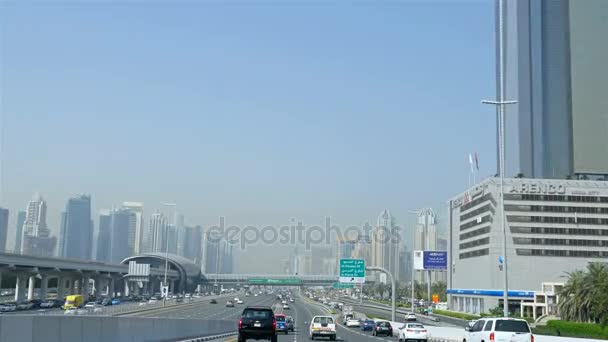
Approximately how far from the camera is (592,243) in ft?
465

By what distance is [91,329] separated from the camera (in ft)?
74.0

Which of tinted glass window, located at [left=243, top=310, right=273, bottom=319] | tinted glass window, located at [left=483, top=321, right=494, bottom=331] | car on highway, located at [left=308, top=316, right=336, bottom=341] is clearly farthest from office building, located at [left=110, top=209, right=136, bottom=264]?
tinted glass window, located at [left=483, top=321, right=494, bottom=331]

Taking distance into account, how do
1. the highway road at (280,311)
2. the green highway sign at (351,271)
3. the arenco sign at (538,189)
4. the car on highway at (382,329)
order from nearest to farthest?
the highway road at (280,311) → the car on highway at (382,329) → the green highway sign at (351,271) → the arenco sign at (538,189)

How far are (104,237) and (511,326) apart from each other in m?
154

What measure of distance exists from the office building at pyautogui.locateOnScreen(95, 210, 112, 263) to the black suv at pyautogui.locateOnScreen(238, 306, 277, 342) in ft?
458

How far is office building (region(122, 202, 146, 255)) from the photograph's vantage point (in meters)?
172

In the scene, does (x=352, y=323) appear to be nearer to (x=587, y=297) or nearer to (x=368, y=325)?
(x=368, y=325)

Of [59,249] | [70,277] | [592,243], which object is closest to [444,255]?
[592,243]

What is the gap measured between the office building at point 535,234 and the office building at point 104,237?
83450 mm

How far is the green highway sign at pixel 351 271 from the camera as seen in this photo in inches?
2987

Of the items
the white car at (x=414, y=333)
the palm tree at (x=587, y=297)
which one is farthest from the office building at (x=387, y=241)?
the white car at (x=414, y=333)

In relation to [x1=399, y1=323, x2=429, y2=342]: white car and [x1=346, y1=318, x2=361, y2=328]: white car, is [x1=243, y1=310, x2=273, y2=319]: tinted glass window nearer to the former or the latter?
[x1=399, y1=323, x2=429, y2=342]: white car

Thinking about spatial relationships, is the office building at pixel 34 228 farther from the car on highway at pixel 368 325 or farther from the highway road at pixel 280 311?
the car on highway at pixel 368 325

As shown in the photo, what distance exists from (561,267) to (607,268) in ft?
199
